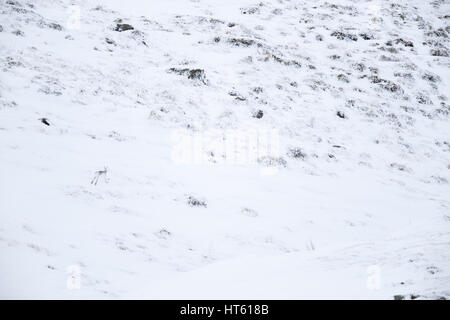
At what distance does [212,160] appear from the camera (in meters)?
9.23

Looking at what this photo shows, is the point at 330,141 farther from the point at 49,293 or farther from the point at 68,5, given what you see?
the point at 68,5

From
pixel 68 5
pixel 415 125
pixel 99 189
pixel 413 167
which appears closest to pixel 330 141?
pixel 413 167

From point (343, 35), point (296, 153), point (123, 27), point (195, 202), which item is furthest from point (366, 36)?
point (195, 202)

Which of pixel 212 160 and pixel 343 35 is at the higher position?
Answer: pixel 343 35

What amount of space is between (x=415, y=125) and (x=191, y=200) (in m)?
8.78

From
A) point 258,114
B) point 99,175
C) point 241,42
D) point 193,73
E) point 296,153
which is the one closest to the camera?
point 99,175

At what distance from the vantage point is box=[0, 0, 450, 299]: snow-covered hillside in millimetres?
5758

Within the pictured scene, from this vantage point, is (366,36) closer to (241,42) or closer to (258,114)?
(241,42)

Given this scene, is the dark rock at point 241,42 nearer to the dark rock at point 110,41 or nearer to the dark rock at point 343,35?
the dark rock at point 110,41

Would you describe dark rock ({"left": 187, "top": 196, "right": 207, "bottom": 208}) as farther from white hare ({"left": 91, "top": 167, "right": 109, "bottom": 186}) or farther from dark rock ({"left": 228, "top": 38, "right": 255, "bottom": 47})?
dark rock ({"left": 228, "top": 38, "right": 255, "bottom": 47})

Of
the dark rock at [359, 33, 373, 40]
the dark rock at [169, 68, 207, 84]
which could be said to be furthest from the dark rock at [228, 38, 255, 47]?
the dark rock at [359, 33, 373, 40]

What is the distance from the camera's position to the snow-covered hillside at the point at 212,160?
227 inches

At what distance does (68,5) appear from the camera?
16.5 m

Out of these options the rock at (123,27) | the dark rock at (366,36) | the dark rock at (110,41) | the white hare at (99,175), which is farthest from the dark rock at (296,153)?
the dark rock at (366,36)
